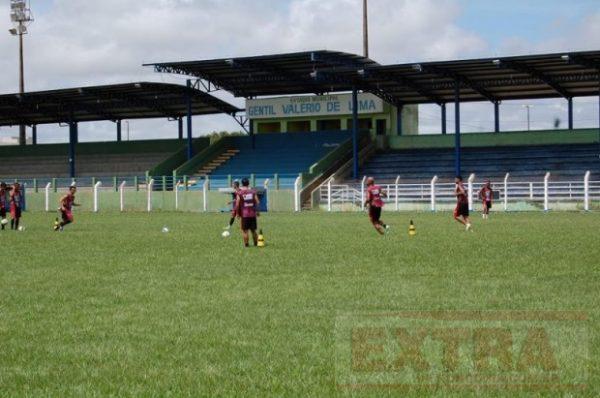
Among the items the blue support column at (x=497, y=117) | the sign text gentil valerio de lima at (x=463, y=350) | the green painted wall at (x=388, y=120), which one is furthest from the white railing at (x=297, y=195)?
the sign text gentil valerio de lima at (x=463, y=350)

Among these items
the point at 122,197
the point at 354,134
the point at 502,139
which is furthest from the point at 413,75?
the point at 122,197

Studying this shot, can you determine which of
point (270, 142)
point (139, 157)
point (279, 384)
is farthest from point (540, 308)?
point (139, 157)

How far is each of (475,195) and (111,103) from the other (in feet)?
96.0

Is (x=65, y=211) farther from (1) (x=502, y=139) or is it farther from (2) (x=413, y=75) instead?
(1) (x=502, y=139)

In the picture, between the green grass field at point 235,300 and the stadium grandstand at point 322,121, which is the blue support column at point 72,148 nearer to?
the stadium grandstand at point 322,121

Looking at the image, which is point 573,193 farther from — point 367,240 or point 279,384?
point 279,384

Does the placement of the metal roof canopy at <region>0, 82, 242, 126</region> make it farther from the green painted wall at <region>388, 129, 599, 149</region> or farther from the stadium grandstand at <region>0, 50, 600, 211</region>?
the green painted wall at <region>388, 129, 599, 149</region>

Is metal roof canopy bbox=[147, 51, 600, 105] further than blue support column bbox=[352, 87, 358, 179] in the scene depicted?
No

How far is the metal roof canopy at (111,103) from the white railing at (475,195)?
15.1 m

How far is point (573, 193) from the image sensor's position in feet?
178

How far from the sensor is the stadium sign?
231ft

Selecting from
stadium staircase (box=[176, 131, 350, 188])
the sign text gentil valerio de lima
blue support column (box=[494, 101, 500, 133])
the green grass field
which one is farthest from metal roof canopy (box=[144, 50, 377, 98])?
the sign text gentil valerio de lima

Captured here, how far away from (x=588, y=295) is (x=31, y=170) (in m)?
69.3

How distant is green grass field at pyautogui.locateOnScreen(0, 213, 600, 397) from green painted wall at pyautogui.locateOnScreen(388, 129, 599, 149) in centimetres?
3744
